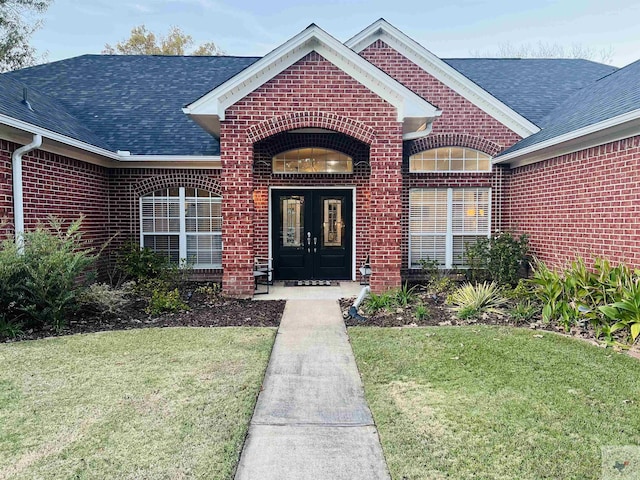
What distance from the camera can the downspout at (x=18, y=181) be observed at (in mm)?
6750

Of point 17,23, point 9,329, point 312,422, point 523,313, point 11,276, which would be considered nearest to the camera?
point 312,422

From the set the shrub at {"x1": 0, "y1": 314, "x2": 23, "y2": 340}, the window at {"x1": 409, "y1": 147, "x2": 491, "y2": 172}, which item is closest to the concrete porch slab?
the window at {"x1": 409, "y1": 147, "x2": 491, "y2": 172}

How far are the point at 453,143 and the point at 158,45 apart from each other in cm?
2212

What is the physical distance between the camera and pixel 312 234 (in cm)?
1047

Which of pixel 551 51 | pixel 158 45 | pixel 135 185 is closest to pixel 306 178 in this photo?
pixel 135 185

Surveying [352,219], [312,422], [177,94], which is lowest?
[312,422]

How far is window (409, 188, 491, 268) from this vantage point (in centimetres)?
1028

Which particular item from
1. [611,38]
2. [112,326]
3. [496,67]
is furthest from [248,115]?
[611,38]

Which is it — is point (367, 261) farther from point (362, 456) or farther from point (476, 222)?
point (362, 456)

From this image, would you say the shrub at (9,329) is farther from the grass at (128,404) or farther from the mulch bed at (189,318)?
the grass at (128,404)

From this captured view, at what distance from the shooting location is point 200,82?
12.1 m

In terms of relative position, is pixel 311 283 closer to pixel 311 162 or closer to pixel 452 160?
pixel 311 162

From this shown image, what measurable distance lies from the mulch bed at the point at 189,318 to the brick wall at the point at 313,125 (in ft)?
2.31

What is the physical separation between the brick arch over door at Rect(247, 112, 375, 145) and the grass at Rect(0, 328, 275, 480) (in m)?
3.95
